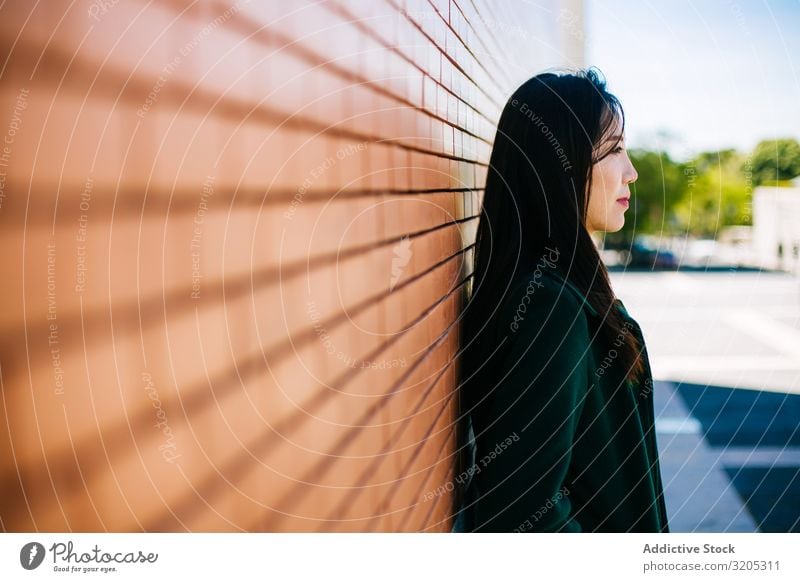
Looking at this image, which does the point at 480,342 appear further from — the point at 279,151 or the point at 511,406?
the point at 279,151

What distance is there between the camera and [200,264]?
0.76 m

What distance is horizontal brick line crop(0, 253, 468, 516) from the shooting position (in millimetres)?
665

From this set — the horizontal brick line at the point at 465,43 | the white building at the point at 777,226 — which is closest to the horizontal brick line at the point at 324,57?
the horizontal brick line at the point at 465,43

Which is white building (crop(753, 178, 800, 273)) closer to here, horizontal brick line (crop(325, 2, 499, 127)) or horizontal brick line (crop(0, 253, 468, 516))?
horizontal brick line (crop(325, 2, 499, 127))

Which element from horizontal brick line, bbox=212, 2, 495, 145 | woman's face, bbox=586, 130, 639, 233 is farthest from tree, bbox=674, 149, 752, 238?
horizontal brick line, bbox=212, 2, 495, 145

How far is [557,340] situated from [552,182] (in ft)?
1.31

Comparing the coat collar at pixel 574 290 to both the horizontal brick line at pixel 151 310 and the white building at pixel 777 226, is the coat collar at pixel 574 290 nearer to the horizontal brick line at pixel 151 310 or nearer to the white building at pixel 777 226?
the horizontal brick line at pixel 151 310

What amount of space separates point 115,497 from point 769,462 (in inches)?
187

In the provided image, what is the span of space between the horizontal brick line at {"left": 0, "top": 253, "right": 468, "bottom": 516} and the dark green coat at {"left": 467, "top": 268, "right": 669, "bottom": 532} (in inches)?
13.5

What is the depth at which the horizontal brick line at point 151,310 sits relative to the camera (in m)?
0.65

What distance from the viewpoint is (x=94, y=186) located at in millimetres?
679

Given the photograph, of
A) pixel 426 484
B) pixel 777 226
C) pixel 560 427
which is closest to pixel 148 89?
pixel 560 427

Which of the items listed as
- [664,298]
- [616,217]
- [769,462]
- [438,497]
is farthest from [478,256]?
[664,298]

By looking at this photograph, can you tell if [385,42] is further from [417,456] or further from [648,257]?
[648,257]
